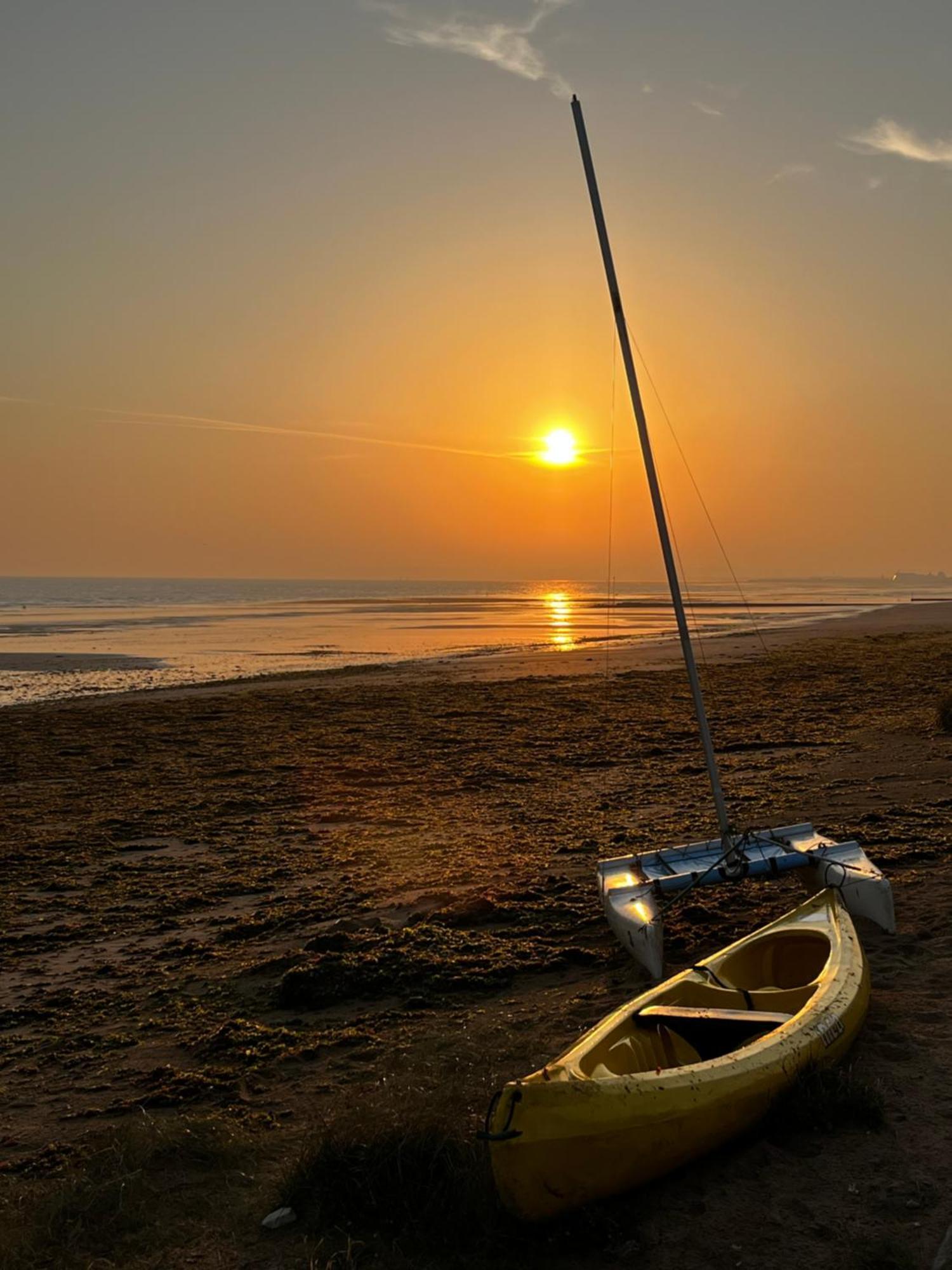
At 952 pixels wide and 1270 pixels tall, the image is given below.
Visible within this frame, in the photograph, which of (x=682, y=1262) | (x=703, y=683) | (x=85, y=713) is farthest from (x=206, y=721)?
(x=682, y=1262)

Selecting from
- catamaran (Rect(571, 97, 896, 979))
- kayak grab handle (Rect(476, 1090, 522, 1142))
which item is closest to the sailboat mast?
catamaran (Rect(571, 97, 896, 979))

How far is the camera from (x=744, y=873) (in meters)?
8.16

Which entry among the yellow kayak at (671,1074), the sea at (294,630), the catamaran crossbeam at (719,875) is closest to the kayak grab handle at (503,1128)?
the yellow kayak at (671,1074)

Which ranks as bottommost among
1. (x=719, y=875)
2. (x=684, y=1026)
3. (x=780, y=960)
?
(x=780, y=960)

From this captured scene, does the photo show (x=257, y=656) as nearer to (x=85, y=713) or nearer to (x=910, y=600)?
(x=85, y=713)

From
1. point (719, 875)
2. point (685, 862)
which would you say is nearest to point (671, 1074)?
point (719, 875)

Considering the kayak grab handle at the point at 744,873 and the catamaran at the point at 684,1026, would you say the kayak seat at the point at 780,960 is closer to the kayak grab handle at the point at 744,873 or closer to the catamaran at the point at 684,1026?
the catamaran at the point at 684,1026

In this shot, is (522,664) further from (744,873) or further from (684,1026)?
(684,1026)

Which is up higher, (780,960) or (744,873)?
(744,873)

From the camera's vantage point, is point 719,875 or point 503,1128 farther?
point 719,875

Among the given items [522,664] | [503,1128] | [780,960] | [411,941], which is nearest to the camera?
[503,1128]

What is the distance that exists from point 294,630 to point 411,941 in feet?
141

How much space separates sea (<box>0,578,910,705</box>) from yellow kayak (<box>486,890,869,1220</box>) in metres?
21.3

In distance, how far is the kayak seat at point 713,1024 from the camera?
18.4 ft
